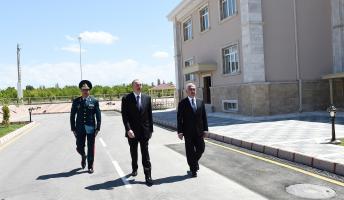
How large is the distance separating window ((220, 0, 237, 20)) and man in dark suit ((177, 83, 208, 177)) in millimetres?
14487

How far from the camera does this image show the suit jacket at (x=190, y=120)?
735cm

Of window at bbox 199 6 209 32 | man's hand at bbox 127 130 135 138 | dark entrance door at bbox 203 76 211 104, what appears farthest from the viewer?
dark entrance door at bbox 203 76 211 104

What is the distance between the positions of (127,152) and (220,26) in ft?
46.3

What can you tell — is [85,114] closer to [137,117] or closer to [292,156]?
[137,117]

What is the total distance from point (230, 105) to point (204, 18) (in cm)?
718

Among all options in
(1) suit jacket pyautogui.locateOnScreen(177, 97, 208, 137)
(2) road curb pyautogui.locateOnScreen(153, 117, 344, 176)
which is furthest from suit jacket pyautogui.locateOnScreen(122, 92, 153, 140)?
(2) road curb pyautogui.locateOnScreen(153, 117, 344, 176)

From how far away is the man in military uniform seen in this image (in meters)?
8.09

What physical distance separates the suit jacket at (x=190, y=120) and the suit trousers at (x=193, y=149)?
0.32ft

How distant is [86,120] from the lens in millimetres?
8102

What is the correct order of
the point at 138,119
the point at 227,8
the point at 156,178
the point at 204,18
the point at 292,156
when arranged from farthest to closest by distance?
1. the point at 204,18
2. the point at 227,8
3. the point at 292,156
4. the point at 156,178
5. the point at 138,119

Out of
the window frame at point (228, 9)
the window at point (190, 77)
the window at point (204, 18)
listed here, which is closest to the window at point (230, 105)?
the window frame at point (228, 9)

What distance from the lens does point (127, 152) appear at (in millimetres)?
10805

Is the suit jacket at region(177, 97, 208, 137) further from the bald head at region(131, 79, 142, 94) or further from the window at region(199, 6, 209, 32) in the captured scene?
the window at region(199, 6, 209, 32)

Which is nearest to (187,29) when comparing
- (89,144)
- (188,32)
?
(188,32)
